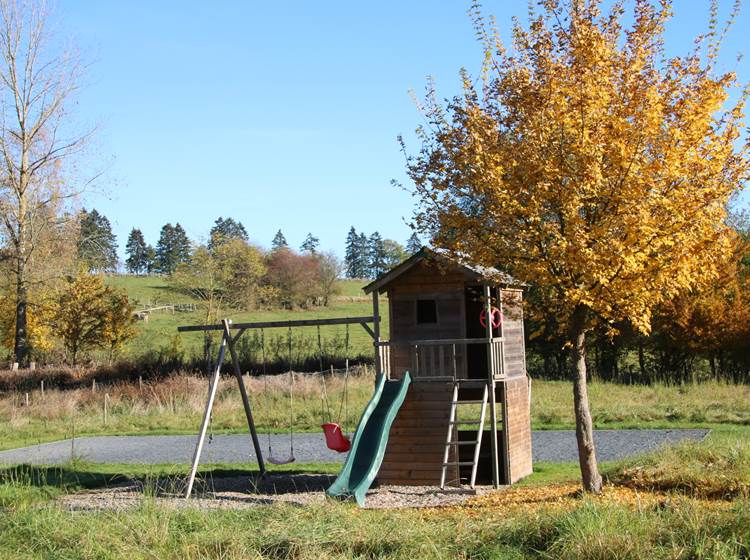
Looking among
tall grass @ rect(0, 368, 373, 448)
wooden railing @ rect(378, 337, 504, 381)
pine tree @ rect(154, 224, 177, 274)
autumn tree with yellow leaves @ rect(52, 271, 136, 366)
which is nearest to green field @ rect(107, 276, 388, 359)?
autumn tree with yellow leaves @ rect(52, 271, 136, 366)

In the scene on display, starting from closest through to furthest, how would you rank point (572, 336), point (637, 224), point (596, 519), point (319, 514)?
point (596, 519) < point (319, 514) < point (637, 224) < point (572, 336)

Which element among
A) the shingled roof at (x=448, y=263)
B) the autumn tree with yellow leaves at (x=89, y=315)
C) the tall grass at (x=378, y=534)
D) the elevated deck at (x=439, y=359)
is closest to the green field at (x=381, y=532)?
the tall grass at (x=378, y=534)

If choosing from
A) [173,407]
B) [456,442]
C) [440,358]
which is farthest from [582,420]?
[173,407]

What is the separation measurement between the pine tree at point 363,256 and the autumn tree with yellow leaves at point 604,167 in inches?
5035

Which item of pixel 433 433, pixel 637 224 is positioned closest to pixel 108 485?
pixel 433 433

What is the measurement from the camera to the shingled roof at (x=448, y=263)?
13325 mm

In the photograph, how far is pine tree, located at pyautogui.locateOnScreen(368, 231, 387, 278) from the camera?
128625mm

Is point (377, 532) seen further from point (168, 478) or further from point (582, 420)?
point (168, 478)

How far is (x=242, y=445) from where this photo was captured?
2362 cm

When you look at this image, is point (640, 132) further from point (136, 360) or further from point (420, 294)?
point (136, 360)

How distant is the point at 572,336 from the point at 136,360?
29628 millimetres

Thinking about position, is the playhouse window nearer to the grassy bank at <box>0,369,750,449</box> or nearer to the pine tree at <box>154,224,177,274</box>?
the grassy bank at <box>0,369,750,449</box>

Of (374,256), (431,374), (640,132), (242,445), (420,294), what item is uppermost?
(374,256)

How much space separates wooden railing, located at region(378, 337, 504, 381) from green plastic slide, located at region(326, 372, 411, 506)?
39 centimetres
